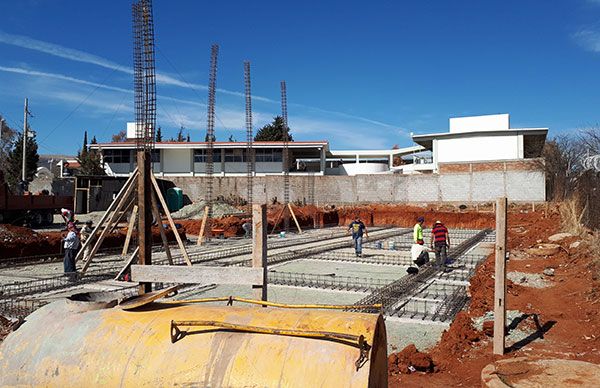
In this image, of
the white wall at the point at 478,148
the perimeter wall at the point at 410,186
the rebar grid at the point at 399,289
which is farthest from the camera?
the white wall at the point at 478,148

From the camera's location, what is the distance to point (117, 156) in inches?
1642

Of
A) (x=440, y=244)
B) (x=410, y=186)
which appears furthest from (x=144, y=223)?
(x=410, y=186)

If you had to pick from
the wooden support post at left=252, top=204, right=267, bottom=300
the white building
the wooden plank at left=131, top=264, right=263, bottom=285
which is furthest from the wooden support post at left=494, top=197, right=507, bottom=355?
the white building

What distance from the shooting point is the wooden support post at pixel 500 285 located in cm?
608

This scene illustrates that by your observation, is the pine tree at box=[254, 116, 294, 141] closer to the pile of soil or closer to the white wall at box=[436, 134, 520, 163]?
the white wall at box=[436, 134, 520, 163]

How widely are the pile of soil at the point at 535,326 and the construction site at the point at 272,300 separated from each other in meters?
0.03

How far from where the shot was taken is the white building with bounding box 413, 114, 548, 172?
40.1m

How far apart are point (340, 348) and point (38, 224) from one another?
1044 inches

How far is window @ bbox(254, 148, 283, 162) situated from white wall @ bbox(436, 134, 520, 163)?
14.2 metres

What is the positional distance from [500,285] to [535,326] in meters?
1.50

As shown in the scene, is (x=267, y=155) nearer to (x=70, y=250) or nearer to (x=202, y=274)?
(x=70, y=250)

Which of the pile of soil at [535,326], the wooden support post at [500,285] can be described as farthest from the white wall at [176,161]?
the wooden support post at [500,285]

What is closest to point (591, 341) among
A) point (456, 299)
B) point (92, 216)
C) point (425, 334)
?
point (425, 334)

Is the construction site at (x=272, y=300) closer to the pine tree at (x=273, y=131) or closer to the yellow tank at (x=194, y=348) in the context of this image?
the yellow tank at (x=194, y=348)
